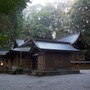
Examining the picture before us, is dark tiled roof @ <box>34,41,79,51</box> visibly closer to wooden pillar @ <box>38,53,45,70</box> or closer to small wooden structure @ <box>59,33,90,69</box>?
wooden pillar @ <box>38,53,45,70</box>

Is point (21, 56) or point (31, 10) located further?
point (31, 10)

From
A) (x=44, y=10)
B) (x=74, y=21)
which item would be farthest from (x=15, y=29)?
(x=44, y=10)

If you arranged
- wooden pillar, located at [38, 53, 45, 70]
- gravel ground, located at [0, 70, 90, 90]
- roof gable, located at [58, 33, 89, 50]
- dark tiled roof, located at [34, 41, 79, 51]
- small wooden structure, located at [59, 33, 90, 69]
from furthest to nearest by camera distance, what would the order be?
small wooden structure, located at [59, 33, 90, 69] < roof gable, located at [58, 33, 89, 50] < dark tiled roof, located at [34, 41, 79, 51] < wooden pillar, located at [38, 53, 45, 70] < gravel ground, located at [0, 70, 90, 90]

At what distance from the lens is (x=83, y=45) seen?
29406 mm

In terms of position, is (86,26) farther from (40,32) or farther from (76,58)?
(40,32)

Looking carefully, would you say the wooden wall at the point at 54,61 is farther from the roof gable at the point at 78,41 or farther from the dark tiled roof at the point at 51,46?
the roof gable at the point at 78,41

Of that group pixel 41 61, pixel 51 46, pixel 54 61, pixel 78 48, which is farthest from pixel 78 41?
pixel 41 61

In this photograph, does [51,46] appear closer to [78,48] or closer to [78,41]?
[78,41]

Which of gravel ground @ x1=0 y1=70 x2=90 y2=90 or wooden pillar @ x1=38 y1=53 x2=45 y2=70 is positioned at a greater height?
wooden pillar @ x1=38 y1=53 x2=45 y2=70

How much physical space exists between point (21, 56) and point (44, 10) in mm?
25104

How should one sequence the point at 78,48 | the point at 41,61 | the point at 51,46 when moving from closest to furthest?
the point at 41,61
the point at 51,46
the point at 78,48

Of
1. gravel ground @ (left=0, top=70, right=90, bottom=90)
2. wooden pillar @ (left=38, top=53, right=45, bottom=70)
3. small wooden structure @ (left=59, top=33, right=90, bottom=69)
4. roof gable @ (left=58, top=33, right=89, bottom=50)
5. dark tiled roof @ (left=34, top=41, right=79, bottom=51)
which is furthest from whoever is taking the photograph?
small wooden structure @ (left=59, top=33, right=90, bottom=69)

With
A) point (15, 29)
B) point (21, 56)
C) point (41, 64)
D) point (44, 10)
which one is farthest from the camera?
point (44, 10)

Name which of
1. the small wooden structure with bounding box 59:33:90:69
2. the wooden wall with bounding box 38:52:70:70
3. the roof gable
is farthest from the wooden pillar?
the roof gable
